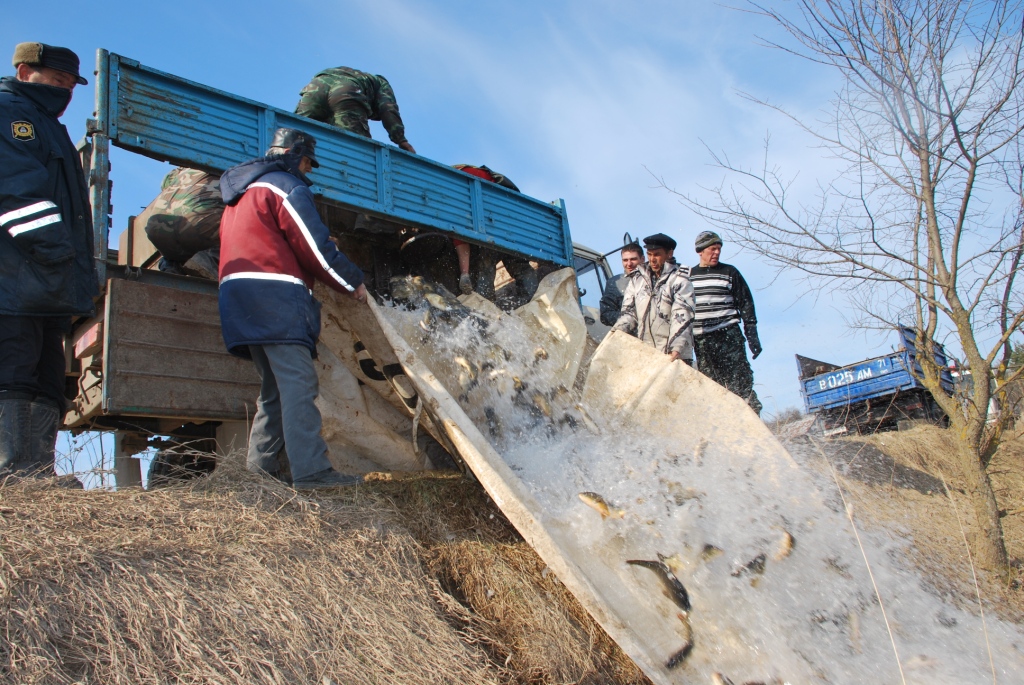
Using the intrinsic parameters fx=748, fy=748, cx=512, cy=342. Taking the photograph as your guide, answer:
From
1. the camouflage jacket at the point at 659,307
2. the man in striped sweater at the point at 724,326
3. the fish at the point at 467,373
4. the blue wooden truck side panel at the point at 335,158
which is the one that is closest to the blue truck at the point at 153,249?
the blue wooden truck side panel at the point at 335,158

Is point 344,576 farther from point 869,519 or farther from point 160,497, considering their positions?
point 869,519

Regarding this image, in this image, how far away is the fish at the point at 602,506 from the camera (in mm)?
2781

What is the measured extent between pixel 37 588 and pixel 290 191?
1.81 metres

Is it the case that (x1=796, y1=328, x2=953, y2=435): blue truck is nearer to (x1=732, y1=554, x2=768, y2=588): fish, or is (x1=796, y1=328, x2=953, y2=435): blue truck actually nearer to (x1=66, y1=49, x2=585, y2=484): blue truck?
(x1=66, y1=49, x2=585, y2=484): blue truck

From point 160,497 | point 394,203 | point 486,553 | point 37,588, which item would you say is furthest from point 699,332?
point 37,588

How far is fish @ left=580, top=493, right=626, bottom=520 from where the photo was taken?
278 cm

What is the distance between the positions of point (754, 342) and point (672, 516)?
272 cm

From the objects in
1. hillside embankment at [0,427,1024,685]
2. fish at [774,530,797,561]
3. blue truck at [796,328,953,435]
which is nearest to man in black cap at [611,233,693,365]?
hillside embankment at [0,427,1024,685]

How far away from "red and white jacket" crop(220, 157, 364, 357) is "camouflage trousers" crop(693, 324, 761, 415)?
112 inches

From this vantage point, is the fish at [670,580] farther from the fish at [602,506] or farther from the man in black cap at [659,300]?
the man in black cap at [659,300]

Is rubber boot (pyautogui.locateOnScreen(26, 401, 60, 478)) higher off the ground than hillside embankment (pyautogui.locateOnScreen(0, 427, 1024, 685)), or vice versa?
rubber boot (pyautogui.locateOnScreen(26, 401, 60, 478))

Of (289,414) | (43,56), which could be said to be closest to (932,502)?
(289,414)

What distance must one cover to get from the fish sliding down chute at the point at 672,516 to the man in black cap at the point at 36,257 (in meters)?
1.25

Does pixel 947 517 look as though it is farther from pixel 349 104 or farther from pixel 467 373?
pixel 349 104
